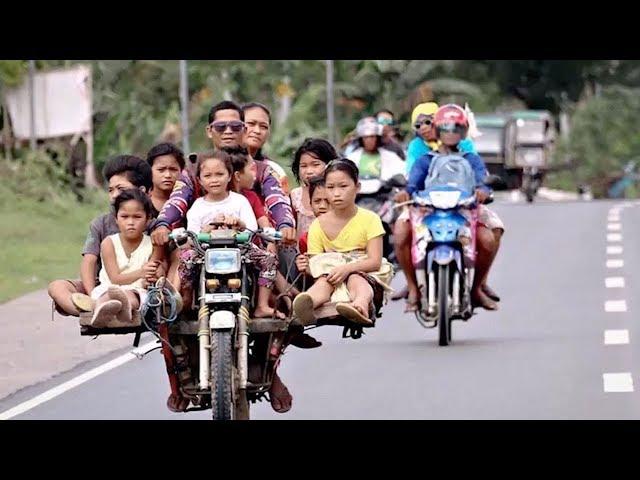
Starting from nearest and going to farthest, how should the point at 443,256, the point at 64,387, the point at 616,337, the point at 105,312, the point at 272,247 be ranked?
the point at 105,312
the point at 272,247
the point at 64,387
the point at 443,256
the point at 616,337

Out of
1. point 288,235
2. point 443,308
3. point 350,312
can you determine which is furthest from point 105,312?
point 443,308

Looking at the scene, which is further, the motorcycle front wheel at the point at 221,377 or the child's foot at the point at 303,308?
the child's foot at the point at 303,308

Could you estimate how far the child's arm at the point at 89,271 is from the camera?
448 inches

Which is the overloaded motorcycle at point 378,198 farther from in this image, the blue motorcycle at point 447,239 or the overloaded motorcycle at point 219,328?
the overloaded motorcycle at point 219,328

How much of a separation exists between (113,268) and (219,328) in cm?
130

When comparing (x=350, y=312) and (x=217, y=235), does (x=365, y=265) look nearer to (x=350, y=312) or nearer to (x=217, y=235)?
(x=350, y=312)

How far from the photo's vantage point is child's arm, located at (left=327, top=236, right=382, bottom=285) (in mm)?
11086

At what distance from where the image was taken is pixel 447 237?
16.1 metres

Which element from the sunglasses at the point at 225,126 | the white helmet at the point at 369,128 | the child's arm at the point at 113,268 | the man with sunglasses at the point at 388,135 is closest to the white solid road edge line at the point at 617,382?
the sunglasses at the point at 225,126

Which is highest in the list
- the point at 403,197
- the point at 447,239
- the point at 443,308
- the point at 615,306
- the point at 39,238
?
the point at 403,197

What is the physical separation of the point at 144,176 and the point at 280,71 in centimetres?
3564

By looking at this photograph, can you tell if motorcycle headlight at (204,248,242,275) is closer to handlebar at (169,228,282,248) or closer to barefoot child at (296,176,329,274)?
handlebar at (169,228,282,248)

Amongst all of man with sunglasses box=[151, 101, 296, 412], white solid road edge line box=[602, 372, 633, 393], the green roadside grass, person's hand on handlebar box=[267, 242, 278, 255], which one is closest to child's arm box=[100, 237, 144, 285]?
man with sunglasses box=[151, 101, 296, 412]

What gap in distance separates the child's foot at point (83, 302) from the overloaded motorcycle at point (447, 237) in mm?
5612
